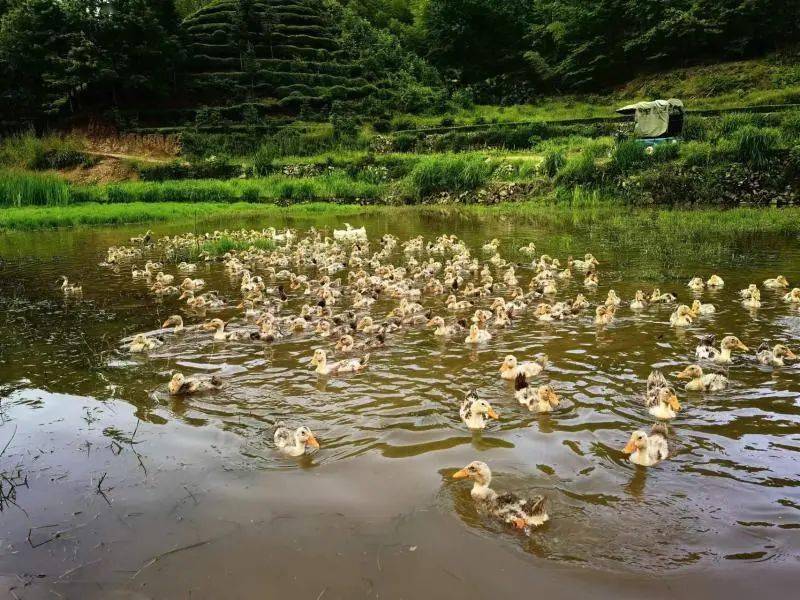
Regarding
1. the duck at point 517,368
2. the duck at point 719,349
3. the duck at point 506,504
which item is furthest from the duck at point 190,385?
the duck at point 719,349

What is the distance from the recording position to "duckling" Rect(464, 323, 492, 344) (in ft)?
33.9

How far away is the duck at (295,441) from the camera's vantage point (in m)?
6.59

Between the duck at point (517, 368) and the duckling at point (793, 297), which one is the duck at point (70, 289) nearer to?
the duck at point (517, 368)

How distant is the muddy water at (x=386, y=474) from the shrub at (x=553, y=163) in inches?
926

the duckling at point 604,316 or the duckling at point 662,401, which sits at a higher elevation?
the duckling at point 662,401

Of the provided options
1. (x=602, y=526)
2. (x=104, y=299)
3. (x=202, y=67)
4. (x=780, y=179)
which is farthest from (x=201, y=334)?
(x=202, y=67)

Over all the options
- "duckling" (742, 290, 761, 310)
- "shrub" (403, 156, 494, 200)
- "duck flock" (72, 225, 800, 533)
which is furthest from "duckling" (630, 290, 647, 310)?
"shrub" (403, 156, 494, 200)

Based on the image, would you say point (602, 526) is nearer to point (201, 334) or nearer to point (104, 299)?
point (201, 334)

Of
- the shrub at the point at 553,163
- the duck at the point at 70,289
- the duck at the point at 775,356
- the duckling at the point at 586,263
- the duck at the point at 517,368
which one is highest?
the shrub at the point at 553,163

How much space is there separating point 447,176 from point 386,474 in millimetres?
32080

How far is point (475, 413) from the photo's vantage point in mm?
7152

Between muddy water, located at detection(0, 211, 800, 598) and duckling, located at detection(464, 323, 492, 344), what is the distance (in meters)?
0.22

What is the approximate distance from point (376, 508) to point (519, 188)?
3011 centimetres

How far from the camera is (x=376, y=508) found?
18.3ft
